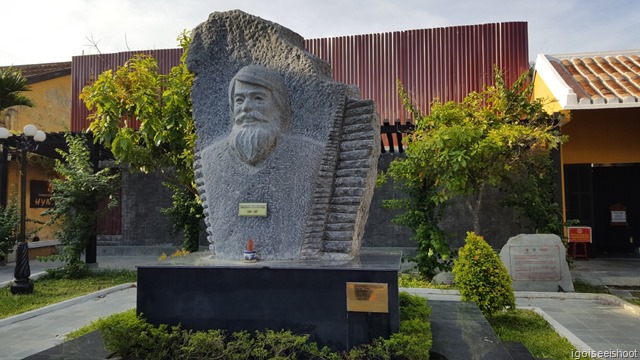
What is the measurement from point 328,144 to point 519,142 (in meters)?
5.21

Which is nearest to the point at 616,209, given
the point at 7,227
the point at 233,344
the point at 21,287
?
the point at 233,344

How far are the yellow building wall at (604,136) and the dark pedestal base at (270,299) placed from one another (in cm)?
955

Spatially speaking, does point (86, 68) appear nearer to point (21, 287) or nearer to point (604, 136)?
point (21, 287)

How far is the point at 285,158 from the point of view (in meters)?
3.83

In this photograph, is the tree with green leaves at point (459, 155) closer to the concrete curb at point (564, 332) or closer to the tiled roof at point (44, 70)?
the concrete curb at point (564, 332)

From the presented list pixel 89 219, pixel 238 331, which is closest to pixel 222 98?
pixel 238 331

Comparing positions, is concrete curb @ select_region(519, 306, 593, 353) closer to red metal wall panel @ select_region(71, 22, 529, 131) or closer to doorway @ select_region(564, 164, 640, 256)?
red metal wall panel @ select_region(71, 22, 529, 131)

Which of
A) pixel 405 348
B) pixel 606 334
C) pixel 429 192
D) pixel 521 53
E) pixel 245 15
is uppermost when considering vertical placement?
pixel 521 53

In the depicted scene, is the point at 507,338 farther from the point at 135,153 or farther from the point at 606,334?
the point at 135,153

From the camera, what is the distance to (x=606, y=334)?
5109 millimetres

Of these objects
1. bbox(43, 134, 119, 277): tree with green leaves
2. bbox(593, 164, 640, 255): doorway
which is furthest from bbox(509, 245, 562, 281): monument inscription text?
bbox(43, 134, 119, 277): tree with green leaves

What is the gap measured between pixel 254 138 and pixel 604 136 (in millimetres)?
10167

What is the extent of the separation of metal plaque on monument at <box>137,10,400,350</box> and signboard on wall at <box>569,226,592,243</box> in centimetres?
861

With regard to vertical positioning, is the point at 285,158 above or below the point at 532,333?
above
